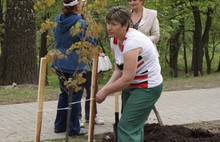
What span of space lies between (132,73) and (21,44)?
837cm

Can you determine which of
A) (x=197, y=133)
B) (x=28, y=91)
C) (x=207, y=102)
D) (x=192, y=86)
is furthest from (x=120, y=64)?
(x=192, y=86)

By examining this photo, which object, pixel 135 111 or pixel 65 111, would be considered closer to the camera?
pixel 135 111

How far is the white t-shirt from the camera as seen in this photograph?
4429 mm

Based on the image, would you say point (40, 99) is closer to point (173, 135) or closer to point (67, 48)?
point (67, 48)

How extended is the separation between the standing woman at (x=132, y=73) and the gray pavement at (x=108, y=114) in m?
2.01

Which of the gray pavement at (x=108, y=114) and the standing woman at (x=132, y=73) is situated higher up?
the standing woman at (x=132, y=73)

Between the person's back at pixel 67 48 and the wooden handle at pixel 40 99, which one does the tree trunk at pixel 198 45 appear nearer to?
the person's back at pixel 67 48

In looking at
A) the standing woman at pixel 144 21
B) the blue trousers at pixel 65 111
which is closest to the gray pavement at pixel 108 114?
the blue trousers at pixel 65 111

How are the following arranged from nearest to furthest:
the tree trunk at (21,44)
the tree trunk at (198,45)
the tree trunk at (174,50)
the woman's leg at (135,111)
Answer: the woman's leg at (135,111) → the tree trunk at (21,44) → the tree trunk at (198,45) → the tree trunk at (174,50)

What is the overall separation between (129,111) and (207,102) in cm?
506

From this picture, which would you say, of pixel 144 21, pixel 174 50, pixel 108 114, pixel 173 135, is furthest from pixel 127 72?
pixel 174 50

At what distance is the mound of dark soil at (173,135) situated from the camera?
18.9 feet

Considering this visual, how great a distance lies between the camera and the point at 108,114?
796 centimetres

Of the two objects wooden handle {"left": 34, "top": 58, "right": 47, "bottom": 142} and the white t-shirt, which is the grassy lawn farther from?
the white t-shirt
